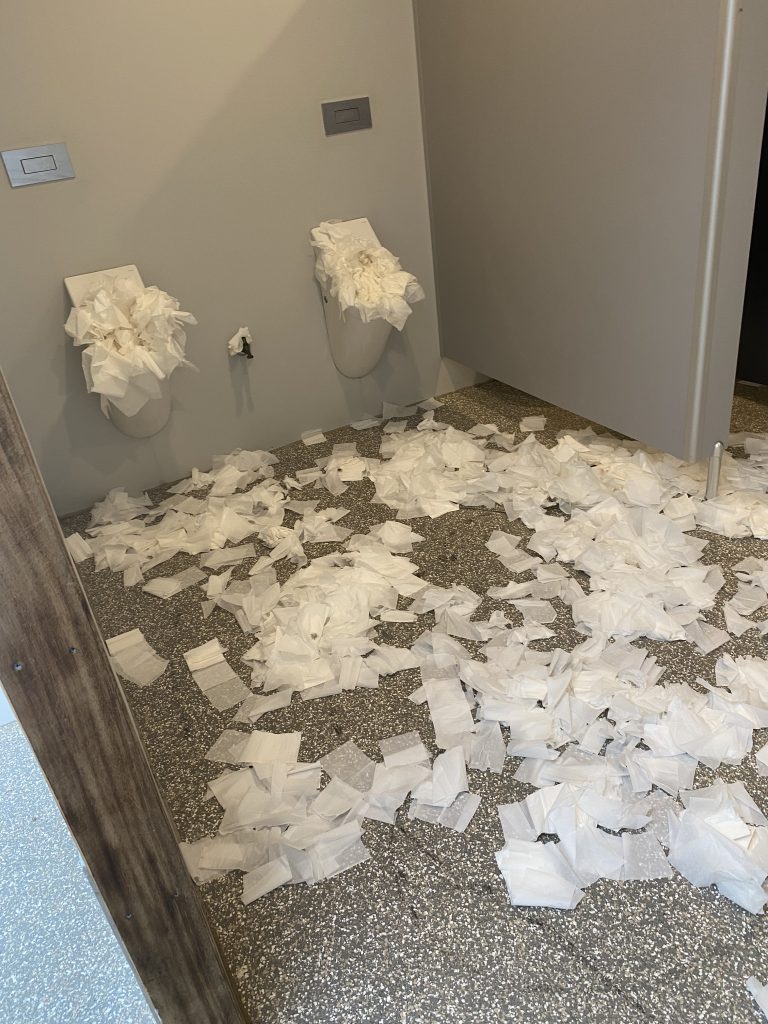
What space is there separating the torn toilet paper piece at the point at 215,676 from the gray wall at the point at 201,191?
2.96 feet

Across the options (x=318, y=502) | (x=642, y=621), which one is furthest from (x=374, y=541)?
(x=642, y=621)

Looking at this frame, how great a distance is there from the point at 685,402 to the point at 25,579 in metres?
1.59

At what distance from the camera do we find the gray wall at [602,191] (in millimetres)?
1593

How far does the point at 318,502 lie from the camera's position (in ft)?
7.32

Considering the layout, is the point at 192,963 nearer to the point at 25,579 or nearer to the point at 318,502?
the point at 25,579

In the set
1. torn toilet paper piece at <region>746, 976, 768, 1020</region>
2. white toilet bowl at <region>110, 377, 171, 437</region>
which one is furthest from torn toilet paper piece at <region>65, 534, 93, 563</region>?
torn toilet paper piece at <region>746, 976, 768, 1020</region>

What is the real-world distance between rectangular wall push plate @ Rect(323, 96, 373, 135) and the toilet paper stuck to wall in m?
0.26

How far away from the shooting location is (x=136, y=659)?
1.72m

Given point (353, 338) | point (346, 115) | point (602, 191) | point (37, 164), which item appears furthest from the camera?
point (353, 338)

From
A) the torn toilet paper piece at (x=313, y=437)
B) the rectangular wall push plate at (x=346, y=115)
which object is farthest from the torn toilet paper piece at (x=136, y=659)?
the rectangular wall push plate at (x=346, y=115)

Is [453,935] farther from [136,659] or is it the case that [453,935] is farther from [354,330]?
[354,330]

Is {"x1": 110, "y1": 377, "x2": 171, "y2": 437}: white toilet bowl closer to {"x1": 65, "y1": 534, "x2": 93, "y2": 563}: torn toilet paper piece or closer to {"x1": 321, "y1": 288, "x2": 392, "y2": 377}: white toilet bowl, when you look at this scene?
{"x1": 65, "y1": 534, "x2": 93, "y2": 563}: torn toilet paper piece

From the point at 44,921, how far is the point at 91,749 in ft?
0.74

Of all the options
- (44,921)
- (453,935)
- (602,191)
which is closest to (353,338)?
(602,191)
